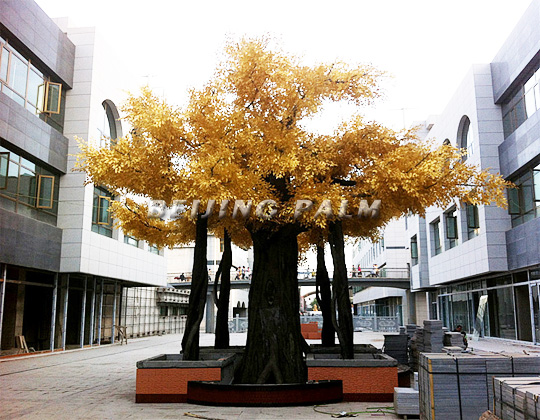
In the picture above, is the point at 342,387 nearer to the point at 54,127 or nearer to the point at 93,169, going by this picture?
the point at 93,169

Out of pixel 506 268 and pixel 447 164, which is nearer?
pixel 447 164

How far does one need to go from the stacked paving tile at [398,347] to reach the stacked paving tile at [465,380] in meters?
9.41

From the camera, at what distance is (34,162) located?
21.8m

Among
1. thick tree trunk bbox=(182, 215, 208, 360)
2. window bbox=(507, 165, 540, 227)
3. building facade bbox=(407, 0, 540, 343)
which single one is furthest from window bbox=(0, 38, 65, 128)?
window bbox=(507, 165, 540, 227)

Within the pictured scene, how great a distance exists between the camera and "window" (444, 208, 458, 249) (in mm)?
33397

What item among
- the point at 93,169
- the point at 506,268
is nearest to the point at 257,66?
the point at 93,169

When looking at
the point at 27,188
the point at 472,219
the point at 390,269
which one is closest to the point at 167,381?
the point at 27,188

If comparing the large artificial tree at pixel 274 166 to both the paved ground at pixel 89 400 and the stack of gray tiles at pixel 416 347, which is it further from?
the stack of gray tiles at pixel 416 347

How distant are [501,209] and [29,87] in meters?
21.1

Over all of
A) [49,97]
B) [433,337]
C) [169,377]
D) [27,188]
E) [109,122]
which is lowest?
[169,377]

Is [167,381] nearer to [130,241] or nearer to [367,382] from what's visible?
[367,382]

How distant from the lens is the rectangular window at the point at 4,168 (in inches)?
768

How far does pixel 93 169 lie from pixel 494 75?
22.2m

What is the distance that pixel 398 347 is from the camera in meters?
17.1
